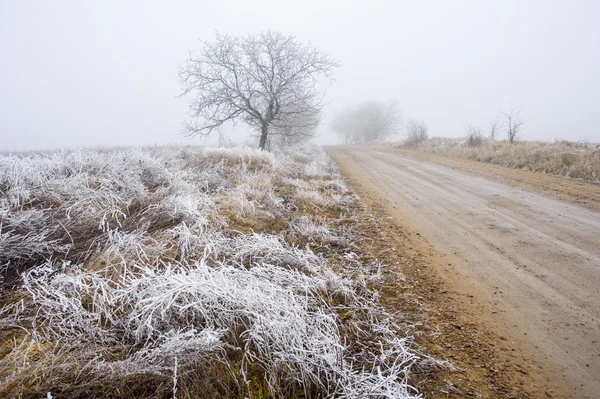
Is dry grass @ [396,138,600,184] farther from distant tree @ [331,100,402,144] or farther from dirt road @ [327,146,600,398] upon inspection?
distant tree @ [331,100,402,144]

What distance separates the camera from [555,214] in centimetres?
516

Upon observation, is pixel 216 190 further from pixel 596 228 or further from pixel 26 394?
pixel 596 228

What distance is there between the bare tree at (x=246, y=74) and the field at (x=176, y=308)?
9784mm

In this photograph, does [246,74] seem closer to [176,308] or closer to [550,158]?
[550,158]

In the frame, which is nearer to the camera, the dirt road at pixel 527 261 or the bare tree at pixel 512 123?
the dirt road at pixel 527 261

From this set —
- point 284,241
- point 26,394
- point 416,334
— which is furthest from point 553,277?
point 26,394

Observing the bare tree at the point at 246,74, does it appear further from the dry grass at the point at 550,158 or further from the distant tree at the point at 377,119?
the distant tree at the point at 377,119

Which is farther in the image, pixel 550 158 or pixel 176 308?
pixel 550 158

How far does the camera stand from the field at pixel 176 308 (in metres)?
1.68

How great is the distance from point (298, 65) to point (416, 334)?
42.8 feet

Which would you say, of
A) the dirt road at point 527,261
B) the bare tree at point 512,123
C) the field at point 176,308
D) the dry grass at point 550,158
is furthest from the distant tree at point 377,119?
the field at point 176,308

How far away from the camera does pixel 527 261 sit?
3.61 m

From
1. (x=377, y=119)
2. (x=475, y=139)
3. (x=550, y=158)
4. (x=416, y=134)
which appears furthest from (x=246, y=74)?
(x=377, y=119)

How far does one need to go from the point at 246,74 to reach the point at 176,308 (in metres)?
12.9
